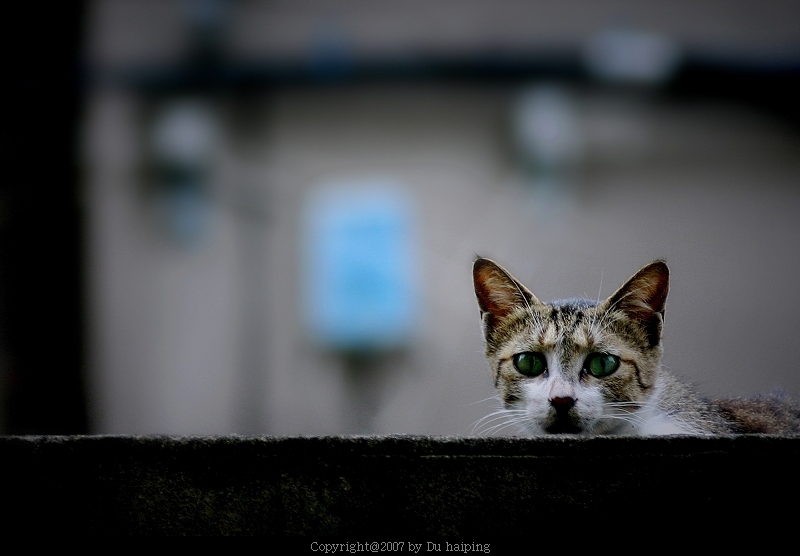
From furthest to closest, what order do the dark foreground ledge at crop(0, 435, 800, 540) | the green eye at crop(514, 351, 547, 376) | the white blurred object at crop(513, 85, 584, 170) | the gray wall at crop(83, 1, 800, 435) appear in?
the white blurred object at crop(513, 85, 584, 170) < the gray wall at crop(83, 1, 800, 435) < the green eye at crop(514, 351, 547, 376) < the dark foreground ledge at crop(0, 435, 800, 540)

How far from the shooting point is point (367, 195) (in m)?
2.57

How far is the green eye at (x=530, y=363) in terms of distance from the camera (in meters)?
1.16

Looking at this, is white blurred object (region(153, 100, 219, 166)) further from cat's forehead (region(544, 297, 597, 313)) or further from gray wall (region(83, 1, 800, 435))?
cat's forehead (region(544, 297, 597, 313))

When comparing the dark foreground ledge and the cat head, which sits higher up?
the cat head

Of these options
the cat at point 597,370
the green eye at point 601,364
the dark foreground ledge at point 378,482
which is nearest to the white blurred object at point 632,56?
the cat at point 597,370

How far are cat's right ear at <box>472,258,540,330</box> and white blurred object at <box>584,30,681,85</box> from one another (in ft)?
5.16

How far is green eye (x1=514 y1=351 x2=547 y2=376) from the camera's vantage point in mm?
1159

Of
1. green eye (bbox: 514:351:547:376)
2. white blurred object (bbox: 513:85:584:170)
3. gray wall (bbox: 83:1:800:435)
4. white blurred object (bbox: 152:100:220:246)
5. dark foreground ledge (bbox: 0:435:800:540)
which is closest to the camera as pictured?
dark foreground ledge (bbox: 0:435:800:540)

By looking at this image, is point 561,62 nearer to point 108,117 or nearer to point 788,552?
point 108,117

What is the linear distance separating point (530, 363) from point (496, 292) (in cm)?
16

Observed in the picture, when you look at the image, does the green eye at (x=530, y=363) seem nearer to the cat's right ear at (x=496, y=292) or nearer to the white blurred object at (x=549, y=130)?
the cat's right ear at (x=496, y=292)

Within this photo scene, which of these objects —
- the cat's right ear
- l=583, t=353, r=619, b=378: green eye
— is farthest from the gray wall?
l=583, t=353, r=619, b=378: green eye

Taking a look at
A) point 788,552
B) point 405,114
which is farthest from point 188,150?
point 788,552

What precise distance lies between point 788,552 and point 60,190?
9.28 ft
